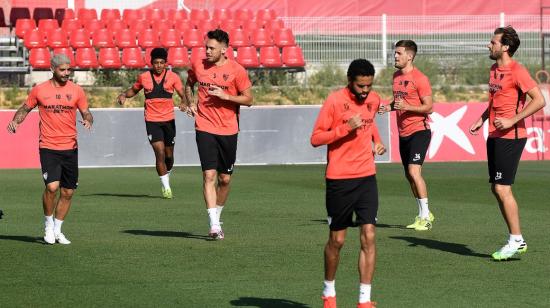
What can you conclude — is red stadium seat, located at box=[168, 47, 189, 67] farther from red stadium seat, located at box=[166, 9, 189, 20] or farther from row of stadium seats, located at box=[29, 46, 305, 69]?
red stadium seat, located at box=[166, 9, 189, 20]

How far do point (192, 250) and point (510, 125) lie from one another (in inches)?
140

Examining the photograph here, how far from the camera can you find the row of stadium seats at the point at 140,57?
113ft

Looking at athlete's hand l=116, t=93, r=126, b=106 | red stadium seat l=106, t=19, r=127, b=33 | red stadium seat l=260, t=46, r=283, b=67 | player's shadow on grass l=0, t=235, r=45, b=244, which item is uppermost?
red stadium seat l=106, t=19, r=127, b=33

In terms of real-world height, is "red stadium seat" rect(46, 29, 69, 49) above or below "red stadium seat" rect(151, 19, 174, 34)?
below

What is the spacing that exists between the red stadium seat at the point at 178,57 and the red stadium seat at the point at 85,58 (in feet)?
6.97

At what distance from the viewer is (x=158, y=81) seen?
66.2ft

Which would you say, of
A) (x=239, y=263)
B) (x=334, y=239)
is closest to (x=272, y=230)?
(x=239, y=263)

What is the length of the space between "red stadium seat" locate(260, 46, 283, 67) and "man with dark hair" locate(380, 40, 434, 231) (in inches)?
814

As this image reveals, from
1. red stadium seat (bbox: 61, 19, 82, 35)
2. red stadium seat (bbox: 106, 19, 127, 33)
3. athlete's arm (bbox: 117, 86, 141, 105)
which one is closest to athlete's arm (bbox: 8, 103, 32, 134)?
athlete's arm (bbox: 117, 86, 141, 105)

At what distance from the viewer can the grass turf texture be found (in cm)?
984

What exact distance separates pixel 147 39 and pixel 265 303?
27077 mm

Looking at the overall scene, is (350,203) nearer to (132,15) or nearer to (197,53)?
(197,53)

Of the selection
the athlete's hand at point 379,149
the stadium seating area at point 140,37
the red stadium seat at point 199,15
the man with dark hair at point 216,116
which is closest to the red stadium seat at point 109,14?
the stadium seating area at point 140,37

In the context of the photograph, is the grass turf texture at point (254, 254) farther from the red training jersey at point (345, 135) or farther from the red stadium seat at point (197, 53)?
the red stadium seat at point (197, 53)
